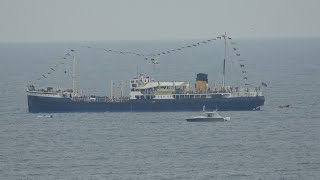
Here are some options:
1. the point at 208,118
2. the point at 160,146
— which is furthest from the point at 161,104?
the point at 160,146

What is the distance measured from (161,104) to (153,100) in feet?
5.70

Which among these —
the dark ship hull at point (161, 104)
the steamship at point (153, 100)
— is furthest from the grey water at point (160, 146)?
the steamship at point (153, 100)

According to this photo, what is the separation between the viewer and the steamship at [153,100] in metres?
194

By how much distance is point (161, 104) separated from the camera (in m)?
195

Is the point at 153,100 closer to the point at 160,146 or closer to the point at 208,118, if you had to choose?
the point at 208,118

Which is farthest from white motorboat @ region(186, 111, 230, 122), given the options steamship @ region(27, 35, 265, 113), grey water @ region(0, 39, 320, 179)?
steamship @ region(27, 35, 265, 113)

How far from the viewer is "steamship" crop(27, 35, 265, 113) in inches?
7653

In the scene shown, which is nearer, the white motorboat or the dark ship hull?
the white motorboat

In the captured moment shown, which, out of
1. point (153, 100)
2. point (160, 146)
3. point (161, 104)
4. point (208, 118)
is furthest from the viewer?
point (153, 100)

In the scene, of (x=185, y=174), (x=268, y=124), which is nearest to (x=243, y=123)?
(x=268, y=124)

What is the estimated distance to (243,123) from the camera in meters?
178

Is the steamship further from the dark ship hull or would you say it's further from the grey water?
the grey water

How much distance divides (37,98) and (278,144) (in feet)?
192

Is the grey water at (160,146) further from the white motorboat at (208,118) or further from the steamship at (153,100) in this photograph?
the steamship at (153,100)
